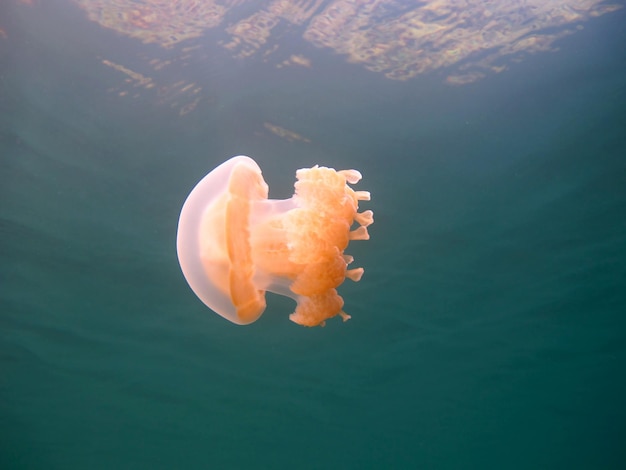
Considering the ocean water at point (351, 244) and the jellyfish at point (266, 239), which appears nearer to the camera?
the jellyfish at point (266, 239)

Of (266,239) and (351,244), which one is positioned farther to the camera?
(351,244)

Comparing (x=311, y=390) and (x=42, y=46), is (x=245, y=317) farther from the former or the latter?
(x=311, y=390)

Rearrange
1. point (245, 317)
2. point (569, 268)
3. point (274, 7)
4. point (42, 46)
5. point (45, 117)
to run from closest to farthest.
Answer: point (245, 317), point (274, 7), point (42, 46), point (45, 117), point (569, 268)

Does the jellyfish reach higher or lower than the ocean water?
lower

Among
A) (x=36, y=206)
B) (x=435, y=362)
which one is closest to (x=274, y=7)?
(x=36, y=206)

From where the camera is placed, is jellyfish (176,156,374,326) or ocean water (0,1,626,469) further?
ocean water (0,1,626,469)
